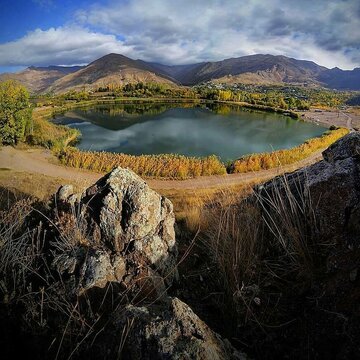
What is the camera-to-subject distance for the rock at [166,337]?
238 cm

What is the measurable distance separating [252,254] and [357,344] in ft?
5.27

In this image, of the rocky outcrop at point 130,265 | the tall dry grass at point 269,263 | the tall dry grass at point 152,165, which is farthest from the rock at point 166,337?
the tall dry grass at point 152,165

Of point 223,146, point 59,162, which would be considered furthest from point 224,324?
point 223,146

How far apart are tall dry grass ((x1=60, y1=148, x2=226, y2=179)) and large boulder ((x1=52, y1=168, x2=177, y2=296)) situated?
69.8 ft

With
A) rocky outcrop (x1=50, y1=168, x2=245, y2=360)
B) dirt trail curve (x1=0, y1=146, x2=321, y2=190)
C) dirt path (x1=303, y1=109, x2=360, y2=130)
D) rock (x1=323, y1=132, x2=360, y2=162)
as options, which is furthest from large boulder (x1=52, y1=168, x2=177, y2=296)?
dirt path (x1=303, y1=109, x2=360, y2=130)

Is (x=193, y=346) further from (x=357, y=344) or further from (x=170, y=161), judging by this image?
(x=170, y=161)

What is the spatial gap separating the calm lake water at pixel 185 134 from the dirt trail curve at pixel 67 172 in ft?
29.6

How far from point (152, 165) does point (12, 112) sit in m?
19.8

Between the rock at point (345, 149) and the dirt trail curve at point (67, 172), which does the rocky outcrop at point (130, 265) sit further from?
the dirt trail curve at point (67, 172)

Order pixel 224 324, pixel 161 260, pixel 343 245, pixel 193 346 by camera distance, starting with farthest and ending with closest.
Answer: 1. pixel 161 260
2. pixel 224 324
3. pixel 343 245
4. pixel 193 346

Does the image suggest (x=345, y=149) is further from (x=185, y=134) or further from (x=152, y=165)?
(x=185, y=134)

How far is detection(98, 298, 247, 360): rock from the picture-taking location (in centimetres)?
238

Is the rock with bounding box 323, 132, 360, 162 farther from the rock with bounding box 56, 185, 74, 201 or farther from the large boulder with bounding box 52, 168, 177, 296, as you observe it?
the rock with bounding box 56, 185, 74, 201

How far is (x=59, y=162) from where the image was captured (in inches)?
1198
